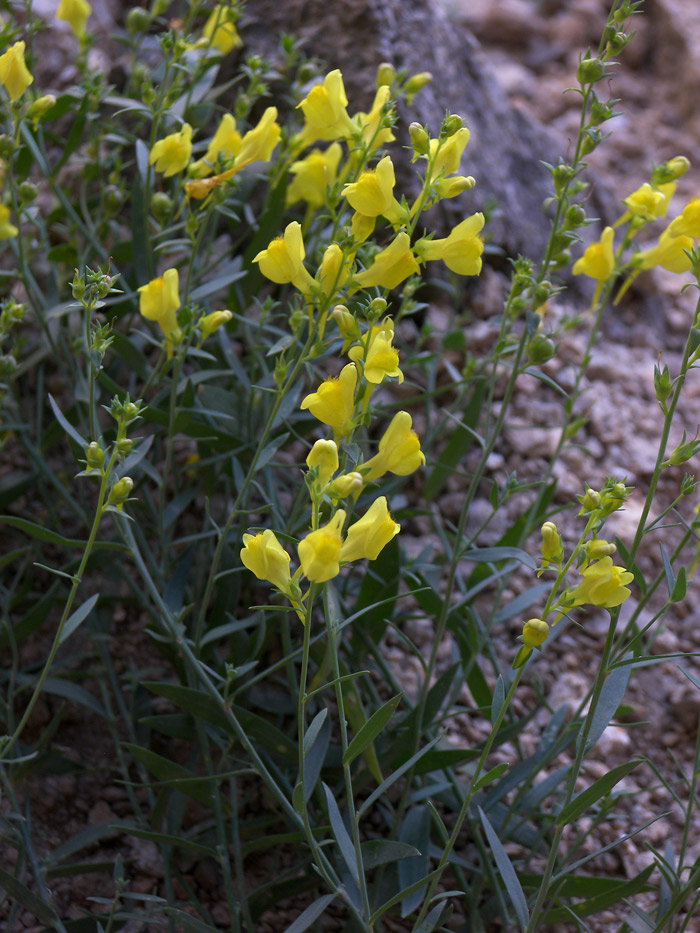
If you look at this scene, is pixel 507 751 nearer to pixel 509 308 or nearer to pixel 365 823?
pixel 365 823

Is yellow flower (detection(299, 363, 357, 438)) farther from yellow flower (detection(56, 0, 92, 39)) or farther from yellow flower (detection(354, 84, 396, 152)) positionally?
yellow flower (detection(56, 0, 92, 39))

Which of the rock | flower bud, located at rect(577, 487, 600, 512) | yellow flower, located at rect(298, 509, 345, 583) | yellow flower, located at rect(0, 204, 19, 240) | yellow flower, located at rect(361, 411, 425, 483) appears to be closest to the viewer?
yellow flower, located at rect(298, 509, 345, 583)

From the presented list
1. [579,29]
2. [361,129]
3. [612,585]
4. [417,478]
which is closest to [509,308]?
[361,129]

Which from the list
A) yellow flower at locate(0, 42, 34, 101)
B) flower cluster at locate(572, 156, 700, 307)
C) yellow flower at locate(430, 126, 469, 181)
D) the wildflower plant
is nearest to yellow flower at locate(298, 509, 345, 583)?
the wildflower plant

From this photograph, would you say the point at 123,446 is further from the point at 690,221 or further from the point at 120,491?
the point at 690,221

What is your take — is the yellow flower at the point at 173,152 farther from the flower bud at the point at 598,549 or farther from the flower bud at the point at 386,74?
the flower bud at the point at 598,549

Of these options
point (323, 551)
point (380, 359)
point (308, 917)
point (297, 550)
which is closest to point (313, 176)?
point (380, 359)

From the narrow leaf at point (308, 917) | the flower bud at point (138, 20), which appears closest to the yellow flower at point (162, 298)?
the flower bud at point (138, 20)
